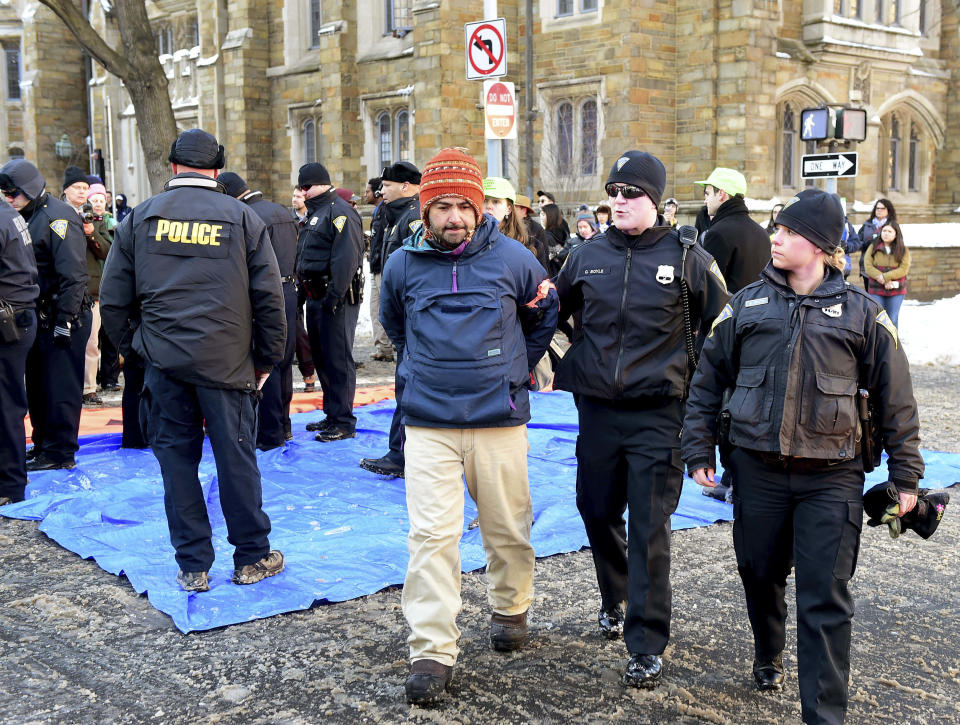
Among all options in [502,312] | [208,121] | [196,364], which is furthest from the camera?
[208,121]

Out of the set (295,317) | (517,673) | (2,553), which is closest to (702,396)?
(517,673)

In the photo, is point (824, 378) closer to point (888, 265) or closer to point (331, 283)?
point (331, 283)

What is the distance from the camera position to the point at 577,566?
18.3 ft

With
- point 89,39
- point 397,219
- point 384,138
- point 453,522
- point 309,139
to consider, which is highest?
point 89,39

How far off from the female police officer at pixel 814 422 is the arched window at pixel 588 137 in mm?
18435

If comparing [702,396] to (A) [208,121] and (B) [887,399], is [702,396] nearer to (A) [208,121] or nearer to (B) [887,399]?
(B) [887,399]

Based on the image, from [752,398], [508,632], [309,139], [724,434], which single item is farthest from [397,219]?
[309,139]

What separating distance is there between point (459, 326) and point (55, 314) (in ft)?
14.3

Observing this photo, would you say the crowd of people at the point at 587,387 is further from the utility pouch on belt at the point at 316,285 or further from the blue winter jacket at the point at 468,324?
the utility pouch on belt at the point at 316,285

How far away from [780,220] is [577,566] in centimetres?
255

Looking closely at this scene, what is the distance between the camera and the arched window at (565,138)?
22.1m

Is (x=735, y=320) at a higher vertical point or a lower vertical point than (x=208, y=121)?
lower

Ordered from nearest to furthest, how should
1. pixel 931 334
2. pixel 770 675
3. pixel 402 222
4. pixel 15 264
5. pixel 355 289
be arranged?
pixel 770 675 < pixel 15 264 < pixel 402 222 < pixel 355 289 < pixel 931 334

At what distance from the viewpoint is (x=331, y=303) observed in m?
8.55
